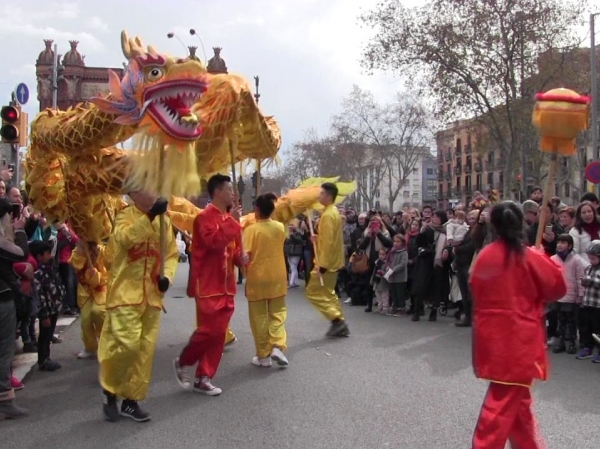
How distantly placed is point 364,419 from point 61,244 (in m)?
5.64

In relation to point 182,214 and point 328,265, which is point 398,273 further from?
point 182,214

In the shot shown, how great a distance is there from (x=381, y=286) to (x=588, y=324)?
162 inches

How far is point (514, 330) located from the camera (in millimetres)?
3449

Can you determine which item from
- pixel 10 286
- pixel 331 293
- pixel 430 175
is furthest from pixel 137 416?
pixel 430 175

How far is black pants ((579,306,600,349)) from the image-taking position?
270 inches

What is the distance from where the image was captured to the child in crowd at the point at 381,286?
10625 mm

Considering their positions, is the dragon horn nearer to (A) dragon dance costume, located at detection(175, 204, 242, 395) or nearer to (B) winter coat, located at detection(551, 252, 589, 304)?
(A) dragon dance costume, located at detection(175, 204, 242, 395)

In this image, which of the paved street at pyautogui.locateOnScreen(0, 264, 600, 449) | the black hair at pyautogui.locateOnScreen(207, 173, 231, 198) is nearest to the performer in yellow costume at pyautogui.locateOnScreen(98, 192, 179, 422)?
the paved street at pyautogui.locateOnScreen(0, 264, 600, 449)

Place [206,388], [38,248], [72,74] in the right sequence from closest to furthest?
1. [206,388]
2. [38,248]
3. [72,74]

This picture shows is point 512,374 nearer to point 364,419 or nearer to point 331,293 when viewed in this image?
point 364,419

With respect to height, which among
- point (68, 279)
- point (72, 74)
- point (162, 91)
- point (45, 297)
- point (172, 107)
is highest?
point (72, 74)

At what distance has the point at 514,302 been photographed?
3453 mm

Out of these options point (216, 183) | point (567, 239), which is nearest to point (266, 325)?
point (216, 183)

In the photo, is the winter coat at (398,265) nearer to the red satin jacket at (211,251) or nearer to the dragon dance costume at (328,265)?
the dragon dance costume at (328,265)
